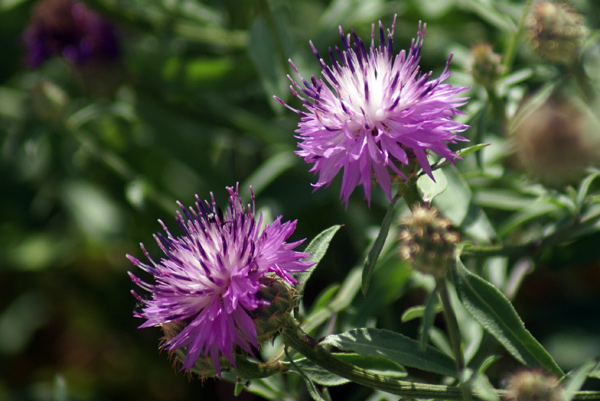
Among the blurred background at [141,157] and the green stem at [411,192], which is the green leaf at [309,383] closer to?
the green stem at [411,192]

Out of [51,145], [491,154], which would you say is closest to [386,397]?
[491,154]

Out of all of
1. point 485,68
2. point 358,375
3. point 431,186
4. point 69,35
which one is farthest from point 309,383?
point 69,35

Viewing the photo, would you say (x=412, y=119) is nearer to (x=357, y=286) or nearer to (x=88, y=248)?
(x=357, y=286)

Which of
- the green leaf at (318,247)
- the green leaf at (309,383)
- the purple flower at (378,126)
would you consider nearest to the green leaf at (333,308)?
the green leaf at (318,247)

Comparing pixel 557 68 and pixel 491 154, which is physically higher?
pixel 557 68

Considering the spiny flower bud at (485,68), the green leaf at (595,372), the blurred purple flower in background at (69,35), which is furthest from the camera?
the blurred purple flower in background at (69,35)

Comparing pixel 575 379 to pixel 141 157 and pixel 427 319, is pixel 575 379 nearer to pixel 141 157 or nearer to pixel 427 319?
pixel 427 319

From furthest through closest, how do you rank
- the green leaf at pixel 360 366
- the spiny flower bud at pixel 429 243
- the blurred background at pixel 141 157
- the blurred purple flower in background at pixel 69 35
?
→ the blurred purple flower in background at pixel 69 35 < the blurred background at pixel 141 157 < the green leaf at pixel 360 366 < the spiny flower bud at pixel 429 243
